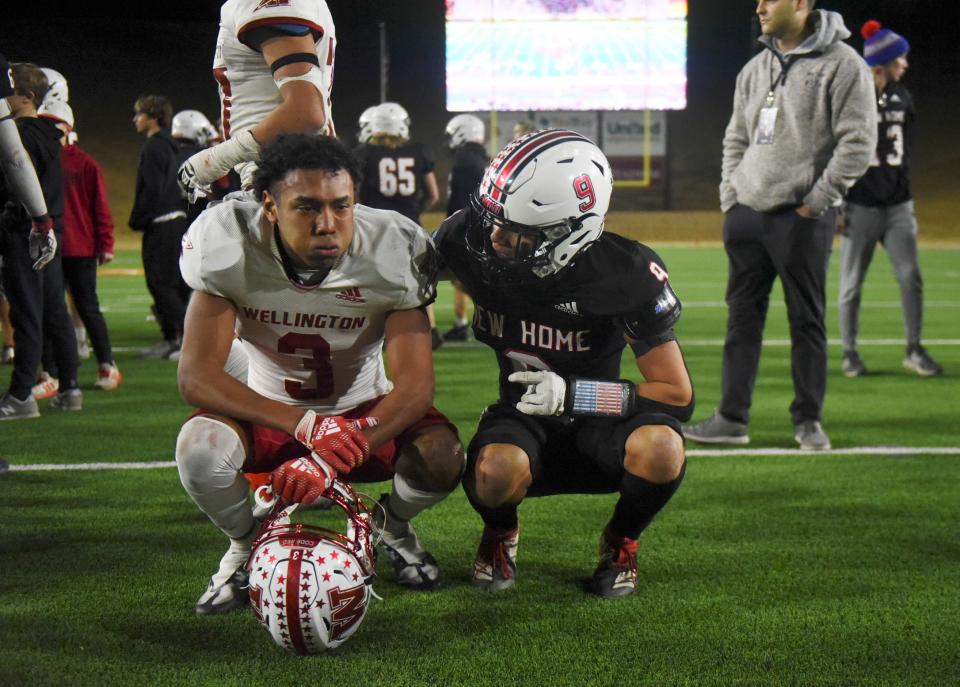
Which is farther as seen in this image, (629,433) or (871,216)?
(871,216)

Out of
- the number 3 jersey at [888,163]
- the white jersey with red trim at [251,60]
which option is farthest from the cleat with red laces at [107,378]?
the number 3 jersey at [888,163]

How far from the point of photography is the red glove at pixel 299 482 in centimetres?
248

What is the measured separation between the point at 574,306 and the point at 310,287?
71 cm

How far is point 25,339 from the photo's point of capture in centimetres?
502

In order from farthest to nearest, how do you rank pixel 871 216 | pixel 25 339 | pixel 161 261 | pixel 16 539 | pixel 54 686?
pixel 161 261 → pixel 871 216 → pixel 25 339 → pixel 16 539 → pixel 54 686

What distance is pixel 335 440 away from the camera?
2.57 m

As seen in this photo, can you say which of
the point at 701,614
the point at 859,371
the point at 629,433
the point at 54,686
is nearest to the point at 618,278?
the point at 629,433

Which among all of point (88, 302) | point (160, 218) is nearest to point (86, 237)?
point (88, 302)

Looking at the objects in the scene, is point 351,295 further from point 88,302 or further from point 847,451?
point 88,302

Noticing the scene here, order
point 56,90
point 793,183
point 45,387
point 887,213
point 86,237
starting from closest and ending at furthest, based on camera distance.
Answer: point 793,183 → point 45,387 → point 86,237 → point 56,90 → point 887,213

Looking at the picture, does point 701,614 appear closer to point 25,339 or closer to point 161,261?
point 25,339

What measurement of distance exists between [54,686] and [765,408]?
13.4 ft

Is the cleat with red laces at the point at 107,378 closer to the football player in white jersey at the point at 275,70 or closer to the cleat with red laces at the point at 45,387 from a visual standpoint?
the cleat with red laces at the point at 45,387

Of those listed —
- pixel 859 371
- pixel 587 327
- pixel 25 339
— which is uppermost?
pixel 587 327
